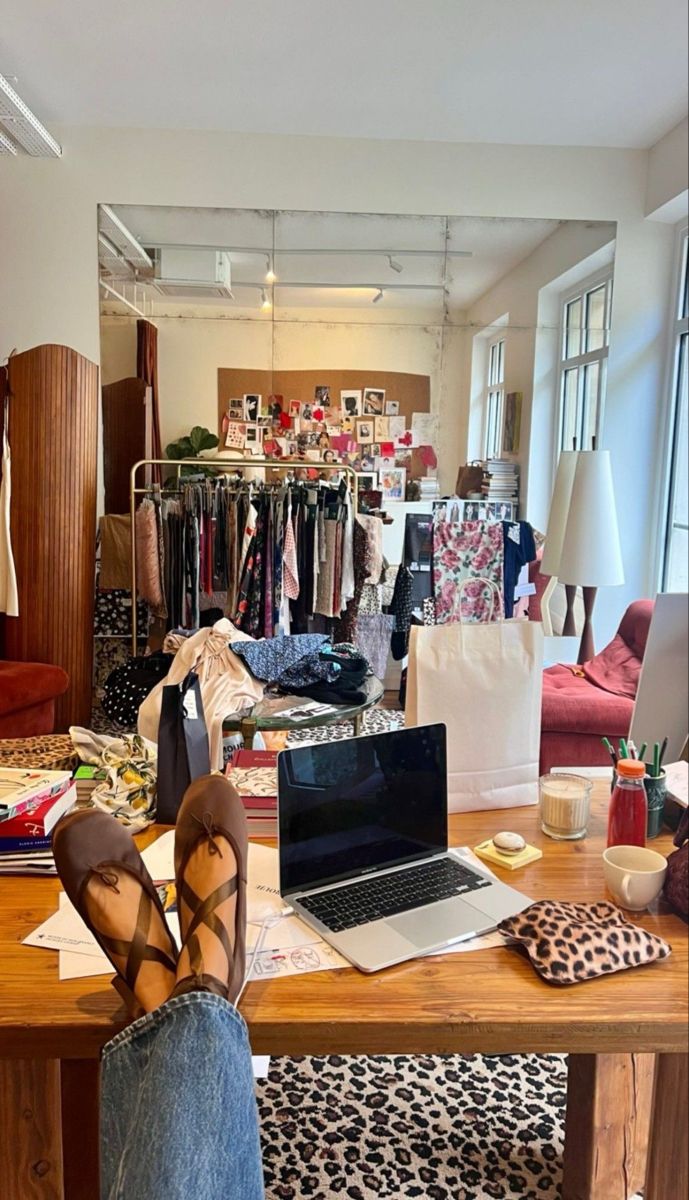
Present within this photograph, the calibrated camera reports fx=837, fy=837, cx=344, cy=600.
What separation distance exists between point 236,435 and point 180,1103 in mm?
3481

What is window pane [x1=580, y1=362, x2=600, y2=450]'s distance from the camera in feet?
8.48

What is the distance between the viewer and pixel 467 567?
290 centimetres

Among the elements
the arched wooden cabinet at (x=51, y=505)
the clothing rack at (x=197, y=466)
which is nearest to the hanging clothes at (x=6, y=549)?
the arched wooden cabinet at (x=51, y=505)

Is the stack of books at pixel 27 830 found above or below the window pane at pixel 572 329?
below

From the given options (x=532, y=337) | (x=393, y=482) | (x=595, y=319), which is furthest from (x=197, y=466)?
(x=532, y=337)

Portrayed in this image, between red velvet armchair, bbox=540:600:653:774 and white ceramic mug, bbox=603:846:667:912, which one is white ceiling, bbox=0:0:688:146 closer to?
red velvet armchair, bbox=540:600:653:774

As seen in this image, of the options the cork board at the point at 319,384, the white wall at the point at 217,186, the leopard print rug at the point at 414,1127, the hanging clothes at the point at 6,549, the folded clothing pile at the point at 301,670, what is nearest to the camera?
the leopard print rug at the point at 414,1127

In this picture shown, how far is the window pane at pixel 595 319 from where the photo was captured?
109 inches

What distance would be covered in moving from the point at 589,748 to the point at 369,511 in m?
1.64

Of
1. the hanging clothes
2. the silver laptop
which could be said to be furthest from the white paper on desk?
the hanging clothes

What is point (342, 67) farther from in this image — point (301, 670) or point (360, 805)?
point (360, 805)

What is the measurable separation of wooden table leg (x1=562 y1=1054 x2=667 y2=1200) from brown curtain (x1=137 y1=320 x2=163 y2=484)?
3211 millimetres

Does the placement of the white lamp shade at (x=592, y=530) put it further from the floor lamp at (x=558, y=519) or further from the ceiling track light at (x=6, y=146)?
the ceiling track light at (x=6, y=146)

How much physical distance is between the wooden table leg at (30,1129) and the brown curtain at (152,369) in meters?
3.18
